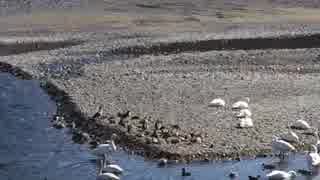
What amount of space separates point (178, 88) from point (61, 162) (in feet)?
30.2

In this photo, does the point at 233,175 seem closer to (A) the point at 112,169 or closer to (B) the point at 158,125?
(A) the point at 112,169

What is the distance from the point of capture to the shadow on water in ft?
64.9

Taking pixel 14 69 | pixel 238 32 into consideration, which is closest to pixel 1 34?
pixel 14 69

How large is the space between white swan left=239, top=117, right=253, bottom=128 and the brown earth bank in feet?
0.65

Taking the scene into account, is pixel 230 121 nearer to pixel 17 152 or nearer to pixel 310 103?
pixel 310 103

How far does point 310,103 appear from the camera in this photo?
2700 centimetres

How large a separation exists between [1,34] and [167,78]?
14.0 metres

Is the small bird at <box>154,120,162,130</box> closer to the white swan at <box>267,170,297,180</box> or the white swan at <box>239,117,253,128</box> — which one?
the white swan at <box>239,117,253,128</box>

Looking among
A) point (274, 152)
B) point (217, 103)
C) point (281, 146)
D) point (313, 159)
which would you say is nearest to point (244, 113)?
point (217, 103)

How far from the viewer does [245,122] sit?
23641 mm

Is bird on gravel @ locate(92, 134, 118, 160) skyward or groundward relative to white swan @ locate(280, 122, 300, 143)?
groundward

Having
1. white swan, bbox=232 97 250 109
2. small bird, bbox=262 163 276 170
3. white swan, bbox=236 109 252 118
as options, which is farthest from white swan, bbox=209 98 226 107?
small bird, bbox=262 163 276 170

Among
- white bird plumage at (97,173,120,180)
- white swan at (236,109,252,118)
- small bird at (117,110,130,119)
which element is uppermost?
white swan at (236,109,252,118)

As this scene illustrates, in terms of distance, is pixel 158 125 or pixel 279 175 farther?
pixel 158 125
